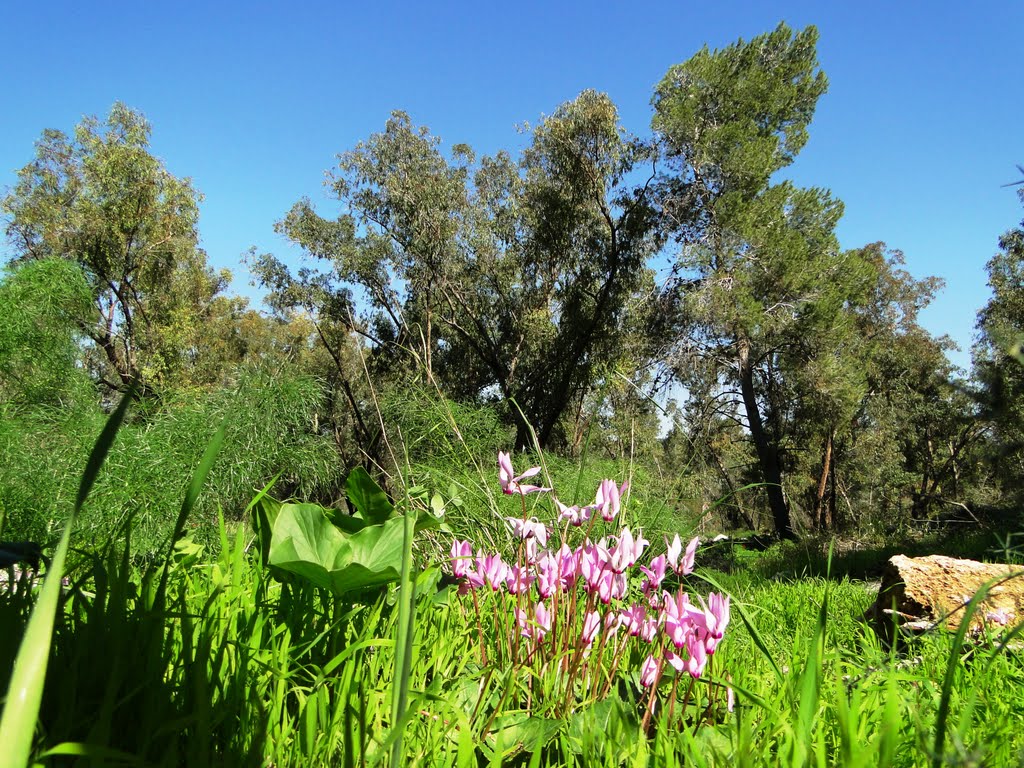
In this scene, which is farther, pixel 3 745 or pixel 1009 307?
pixel 1009 307

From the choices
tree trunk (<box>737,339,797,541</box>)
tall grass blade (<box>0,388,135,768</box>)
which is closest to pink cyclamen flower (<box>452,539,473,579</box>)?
tall grass blade (<box>0,388,135,768</box>)

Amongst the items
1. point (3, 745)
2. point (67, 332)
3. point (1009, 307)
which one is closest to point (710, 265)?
point (1009, 307)

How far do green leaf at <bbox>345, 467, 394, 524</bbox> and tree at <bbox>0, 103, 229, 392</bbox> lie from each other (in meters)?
14.1

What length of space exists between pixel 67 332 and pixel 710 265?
10.3m

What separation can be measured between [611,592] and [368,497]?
685mm

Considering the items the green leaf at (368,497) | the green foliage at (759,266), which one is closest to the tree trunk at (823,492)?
the green foliage at (759,266)

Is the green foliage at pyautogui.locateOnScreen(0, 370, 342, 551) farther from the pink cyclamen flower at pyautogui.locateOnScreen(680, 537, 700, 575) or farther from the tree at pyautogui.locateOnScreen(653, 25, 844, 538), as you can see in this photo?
the tree at pyautogui.locateOnScreen(653, 25, 844, 538)

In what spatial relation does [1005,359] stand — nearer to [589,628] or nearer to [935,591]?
[935,591]

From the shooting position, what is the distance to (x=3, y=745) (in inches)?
11.6

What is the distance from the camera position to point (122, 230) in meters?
14.0

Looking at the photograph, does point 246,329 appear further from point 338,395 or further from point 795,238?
point 795,238

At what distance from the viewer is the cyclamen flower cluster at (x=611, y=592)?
3.16 feet

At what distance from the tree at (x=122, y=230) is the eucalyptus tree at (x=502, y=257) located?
113 inches

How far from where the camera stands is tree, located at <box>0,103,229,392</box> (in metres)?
13.8
